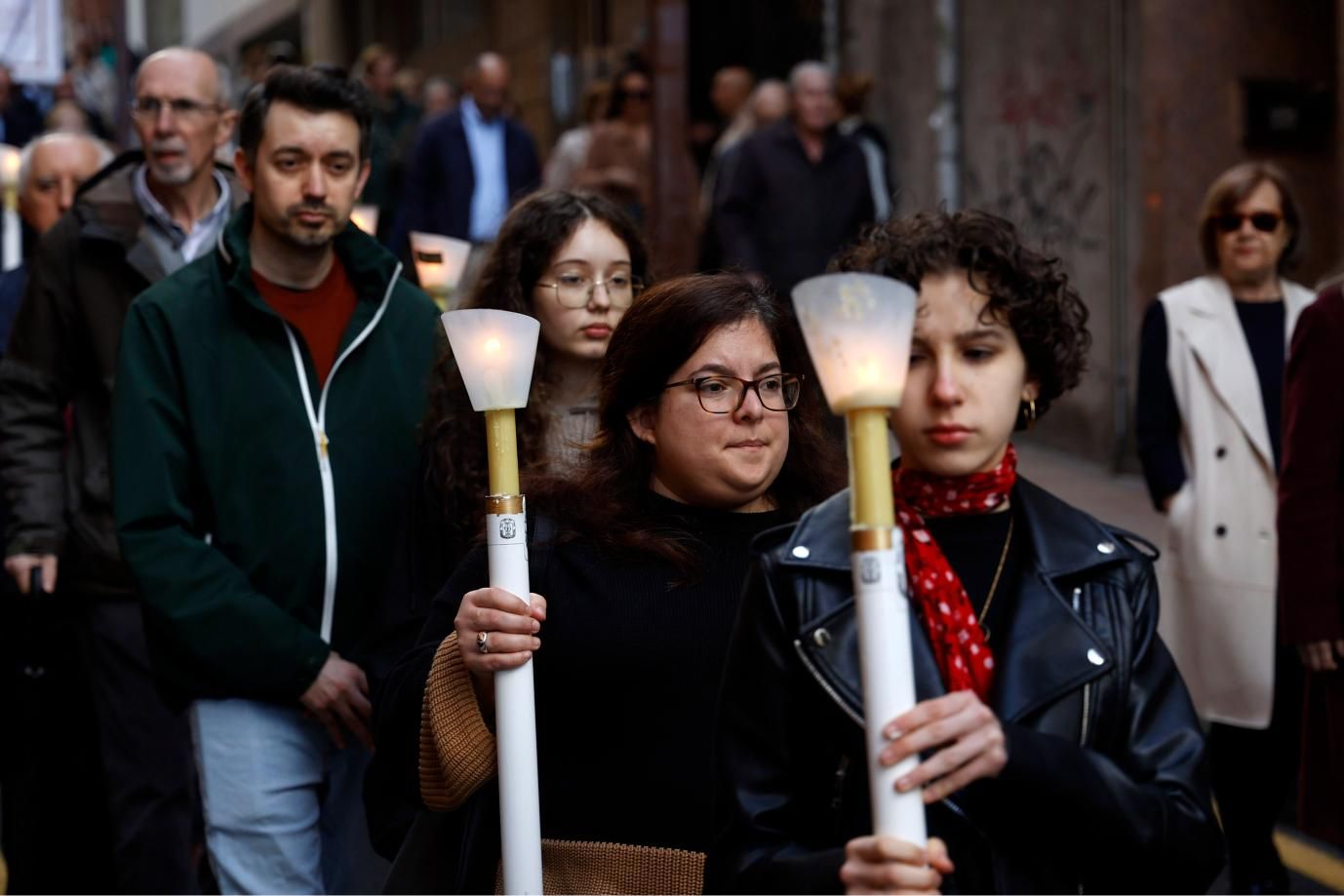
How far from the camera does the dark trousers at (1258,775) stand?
6.01 m

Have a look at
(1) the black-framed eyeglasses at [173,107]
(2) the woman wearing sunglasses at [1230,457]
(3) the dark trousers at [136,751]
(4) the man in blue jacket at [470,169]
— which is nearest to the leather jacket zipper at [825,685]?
(3) the dark trousers at [136,751]

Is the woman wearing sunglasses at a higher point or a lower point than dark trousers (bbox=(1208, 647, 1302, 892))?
higher

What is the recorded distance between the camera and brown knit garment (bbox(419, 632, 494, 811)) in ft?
11.1

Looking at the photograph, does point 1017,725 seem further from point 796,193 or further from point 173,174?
point 796,193

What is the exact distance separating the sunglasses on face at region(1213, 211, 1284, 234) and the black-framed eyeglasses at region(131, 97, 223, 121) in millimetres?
3227

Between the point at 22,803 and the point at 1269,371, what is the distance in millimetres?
4030

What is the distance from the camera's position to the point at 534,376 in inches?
177

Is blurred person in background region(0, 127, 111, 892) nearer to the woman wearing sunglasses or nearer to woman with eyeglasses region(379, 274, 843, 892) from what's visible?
woman with eyeglasses region(379, 274, 843, 892)

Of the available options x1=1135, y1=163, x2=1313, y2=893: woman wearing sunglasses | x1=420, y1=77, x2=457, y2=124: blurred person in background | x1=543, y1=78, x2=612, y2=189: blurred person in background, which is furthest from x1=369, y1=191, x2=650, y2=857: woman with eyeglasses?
x1=420, y1=77, x2=457, y2=124: blurred person in background

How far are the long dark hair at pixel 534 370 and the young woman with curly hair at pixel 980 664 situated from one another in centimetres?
147

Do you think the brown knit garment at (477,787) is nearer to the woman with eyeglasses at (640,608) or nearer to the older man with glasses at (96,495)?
the woman with eyeglasses at (640,608)

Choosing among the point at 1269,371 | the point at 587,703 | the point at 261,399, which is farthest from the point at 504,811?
the point at 1269,371

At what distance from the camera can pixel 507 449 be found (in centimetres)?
299

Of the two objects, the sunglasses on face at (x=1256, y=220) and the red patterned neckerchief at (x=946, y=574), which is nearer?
the red patterned neckerchief at (x=946, y=574)
